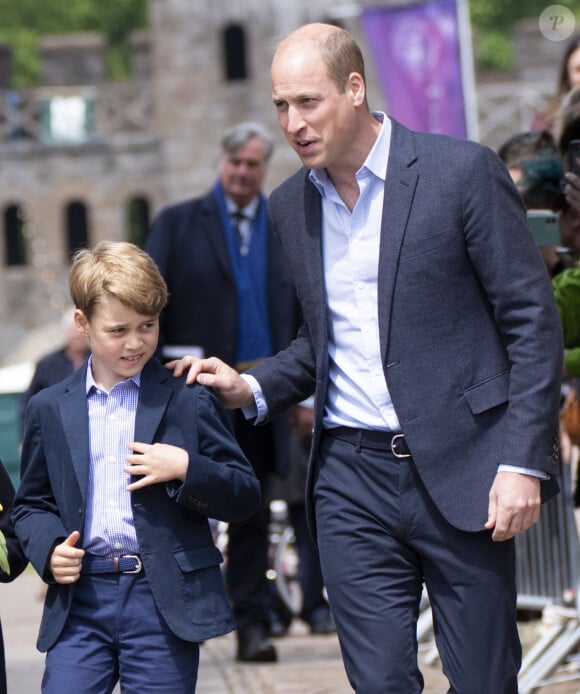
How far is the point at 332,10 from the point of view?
3866 cm

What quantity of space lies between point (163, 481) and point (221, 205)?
11.6 ft

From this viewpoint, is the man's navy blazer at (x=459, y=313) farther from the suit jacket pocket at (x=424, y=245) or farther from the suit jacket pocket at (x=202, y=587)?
the suit jacket pocket at (x=202, y=587)

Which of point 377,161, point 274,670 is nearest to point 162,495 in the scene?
point 377,161

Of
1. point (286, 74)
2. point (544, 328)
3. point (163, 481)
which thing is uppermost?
point (286, 74)

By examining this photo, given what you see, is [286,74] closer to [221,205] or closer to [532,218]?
[532,218]

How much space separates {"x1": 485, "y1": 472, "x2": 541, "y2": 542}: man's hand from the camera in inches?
158

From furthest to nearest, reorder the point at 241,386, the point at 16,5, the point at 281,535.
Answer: the point at 16,5 < the point at 281,535 < the point at 241,386

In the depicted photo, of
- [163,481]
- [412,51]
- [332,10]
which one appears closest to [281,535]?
[163,481]

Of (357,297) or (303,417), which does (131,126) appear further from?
(357,297)

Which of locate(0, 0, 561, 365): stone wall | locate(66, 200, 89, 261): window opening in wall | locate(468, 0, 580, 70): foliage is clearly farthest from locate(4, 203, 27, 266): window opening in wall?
locate(468, 0, 580, 70): foliage

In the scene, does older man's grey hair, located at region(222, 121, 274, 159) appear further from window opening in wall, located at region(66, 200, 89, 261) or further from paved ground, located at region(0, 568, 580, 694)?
window opening in wall, located at region(66, 200, 89, 261)

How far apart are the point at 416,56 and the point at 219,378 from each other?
1458 centimetres

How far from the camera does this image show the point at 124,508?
434 centimetres

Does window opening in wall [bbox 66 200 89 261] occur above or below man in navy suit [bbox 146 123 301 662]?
below
